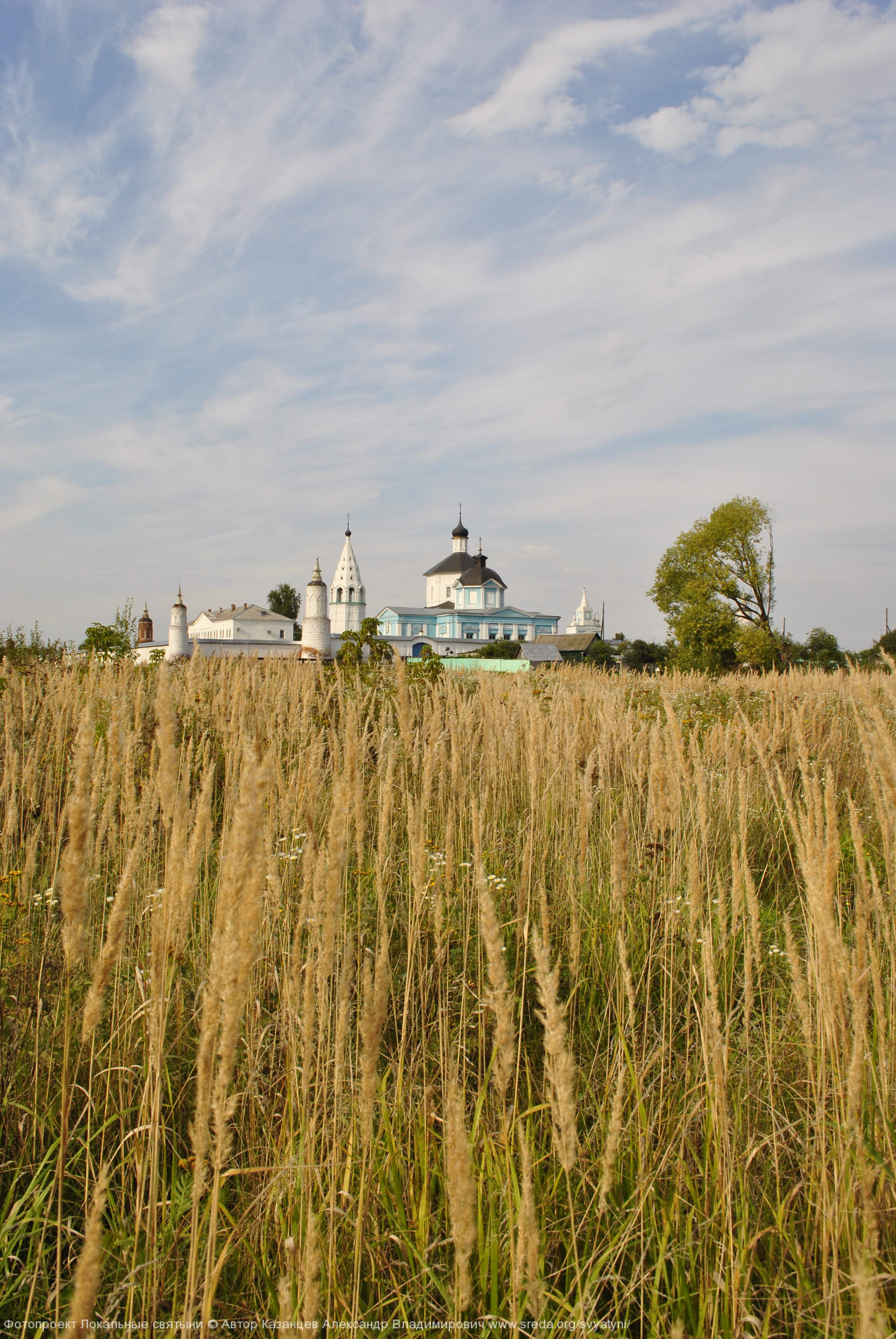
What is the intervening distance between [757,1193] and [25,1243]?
1.44m

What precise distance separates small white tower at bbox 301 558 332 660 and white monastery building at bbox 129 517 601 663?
731 centimetres

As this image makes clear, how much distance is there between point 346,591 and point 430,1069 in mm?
73201

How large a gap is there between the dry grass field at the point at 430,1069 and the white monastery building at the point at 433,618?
5495cm

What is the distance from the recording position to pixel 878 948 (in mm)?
1912

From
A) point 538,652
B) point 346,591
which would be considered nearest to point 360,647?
point 538,652

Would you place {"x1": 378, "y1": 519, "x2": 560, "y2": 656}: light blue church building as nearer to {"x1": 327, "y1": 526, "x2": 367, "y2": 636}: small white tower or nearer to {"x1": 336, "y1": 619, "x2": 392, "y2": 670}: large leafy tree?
{"x1": 327, "y1": 526, "x2": 367, "y2": 636}: small white tower

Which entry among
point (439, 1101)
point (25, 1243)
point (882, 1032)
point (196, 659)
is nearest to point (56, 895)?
point (25, 1243)

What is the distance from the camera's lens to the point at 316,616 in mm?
48281

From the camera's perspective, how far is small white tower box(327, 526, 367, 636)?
73438 mm

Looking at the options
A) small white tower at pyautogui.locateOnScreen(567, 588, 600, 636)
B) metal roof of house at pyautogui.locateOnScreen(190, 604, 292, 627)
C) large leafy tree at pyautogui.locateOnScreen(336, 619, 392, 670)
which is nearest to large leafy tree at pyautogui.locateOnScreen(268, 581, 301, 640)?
metal roof of house at pyautogui.locateOnScreen(190, 604, 292, 627)

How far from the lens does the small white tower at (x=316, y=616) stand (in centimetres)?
4762

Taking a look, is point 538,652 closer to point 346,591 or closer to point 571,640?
point 571,640

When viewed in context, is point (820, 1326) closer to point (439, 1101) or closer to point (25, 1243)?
point (439, 1101)

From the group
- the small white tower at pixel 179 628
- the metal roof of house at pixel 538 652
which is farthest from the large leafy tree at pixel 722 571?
the small white tower at pixel 179 628
